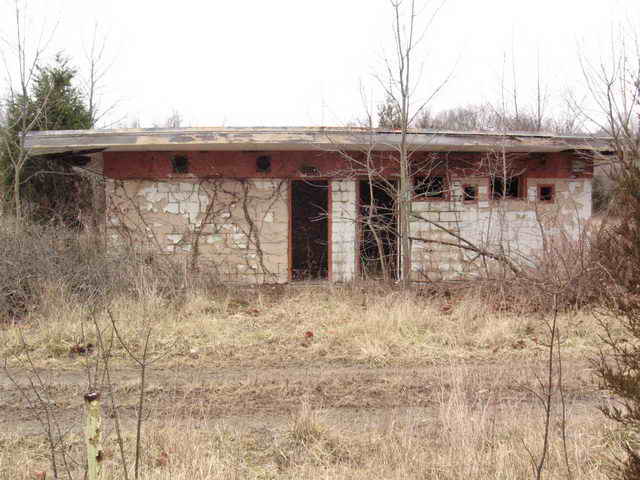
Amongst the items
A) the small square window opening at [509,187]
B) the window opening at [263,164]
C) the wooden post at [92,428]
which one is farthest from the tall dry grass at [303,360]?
the small square window opening at [509,187]

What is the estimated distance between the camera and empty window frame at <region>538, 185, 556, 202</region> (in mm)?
11320

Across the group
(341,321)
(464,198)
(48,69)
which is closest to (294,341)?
(341,321)

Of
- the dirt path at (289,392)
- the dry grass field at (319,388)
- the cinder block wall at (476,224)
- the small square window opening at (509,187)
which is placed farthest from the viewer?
the small square window opening at (509,187)

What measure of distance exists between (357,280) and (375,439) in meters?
5.89

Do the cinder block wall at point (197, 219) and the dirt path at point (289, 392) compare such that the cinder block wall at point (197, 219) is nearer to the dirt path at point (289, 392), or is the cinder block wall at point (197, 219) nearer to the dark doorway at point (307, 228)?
the dark doorway at point (307, 228)

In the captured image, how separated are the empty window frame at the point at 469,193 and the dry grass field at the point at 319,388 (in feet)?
8.70

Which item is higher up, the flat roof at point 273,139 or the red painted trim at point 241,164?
the flat roof at point 273,139

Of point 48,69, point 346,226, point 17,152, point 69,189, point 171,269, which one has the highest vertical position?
point 48,69

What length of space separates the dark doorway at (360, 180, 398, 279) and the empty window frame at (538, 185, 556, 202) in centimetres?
284

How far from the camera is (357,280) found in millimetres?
9945

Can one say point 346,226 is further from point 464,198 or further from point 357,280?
point 464,198

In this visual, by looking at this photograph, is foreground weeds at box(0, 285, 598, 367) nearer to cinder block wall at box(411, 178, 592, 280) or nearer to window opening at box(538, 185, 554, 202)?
cinder block wall at box(411, 178, 592, 280)

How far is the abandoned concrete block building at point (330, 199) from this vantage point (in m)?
10.7

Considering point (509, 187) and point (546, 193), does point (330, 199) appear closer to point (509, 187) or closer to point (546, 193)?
point (509, 187)
